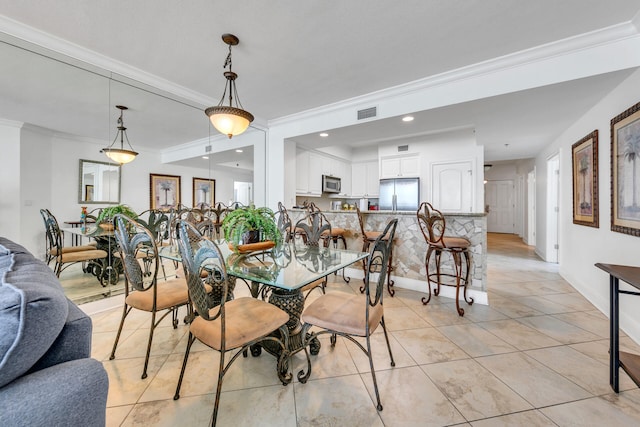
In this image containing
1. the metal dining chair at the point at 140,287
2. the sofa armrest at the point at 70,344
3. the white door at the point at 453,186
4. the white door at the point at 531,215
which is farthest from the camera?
the white door at the point at 531,215

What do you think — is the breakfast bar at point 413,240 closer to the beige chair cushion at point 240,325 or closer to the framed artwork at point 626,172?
the framed artwork at point 626,172

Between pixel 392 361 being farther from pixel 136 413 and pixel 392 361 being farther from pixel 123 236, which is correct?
pixel 123 236

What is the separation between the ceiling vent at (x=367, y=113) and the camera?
3432mm

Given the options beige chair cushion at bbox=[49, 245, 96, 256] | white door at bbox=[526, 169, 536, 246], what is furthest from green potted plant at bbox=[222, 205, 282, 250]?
white door at bbox=[526, 169, 536, 246]

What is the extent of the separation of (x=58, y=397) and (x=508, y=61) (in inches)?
145

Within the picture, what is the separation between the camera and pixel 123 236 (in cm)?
165

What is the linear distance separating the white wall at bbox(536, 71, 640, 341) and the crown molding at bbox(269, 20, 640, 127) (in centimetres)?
39

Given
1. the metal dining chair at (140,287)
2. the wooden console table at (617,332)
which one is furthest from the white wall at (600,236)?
the metal dining chair at (140,287)

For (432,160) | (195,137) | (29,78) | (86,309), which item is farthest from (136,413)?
(432,160)

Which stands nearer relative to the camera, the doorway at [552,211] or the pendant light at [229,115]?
the pendant light at [229,115]

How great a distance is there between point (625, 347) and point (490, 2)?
2.85m

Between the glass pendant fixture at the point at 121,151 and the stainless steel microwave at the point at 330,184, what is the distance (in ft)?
11.6

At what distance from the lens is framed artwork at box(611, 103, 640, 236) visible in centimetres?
206

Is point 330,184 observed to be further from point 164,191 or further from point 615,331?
point 615,331
